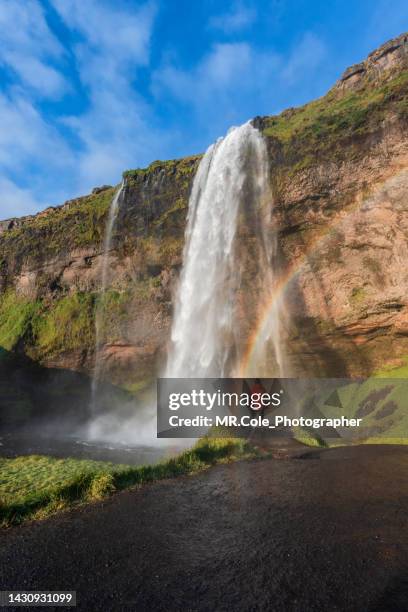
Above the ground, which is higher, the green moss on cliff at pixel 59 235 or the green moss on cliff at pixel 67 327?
the green moss on cliff at pixel 59 235

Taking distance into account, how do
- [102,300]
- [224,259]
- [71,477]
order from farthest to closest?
[102,300]
[224,259]
[71,477]

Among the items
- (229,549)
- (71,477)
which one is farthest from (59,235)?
(229,549)

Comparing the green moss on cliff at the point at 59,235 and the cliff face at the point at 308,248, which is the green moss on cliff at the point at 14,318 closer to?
the cliff face at the point at 308,248

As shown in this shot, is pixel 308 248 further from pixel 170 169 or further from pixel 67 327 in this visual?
pixel 67 327

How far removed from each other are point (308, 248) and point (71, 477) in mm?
18929

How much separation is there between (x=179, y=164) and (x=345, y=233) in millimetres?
15208

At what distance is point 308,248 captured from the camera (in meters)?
23.7

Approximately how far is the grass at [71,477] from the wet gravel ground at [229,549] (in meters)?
0.56

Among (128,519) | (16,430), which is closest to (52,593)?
(128,519)

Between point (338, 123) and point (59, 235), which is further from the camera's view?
point (59, 235)

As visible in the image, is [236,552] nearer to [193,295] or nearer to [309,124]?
[193,295]

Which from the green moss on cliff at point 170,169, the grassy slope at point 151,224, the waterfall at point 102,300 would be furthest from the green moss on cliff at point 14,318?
the green moss on cliff at point 170,169

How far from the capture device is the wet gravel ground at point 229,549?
190 inches

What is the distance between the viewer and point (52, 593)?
16.4 feet
